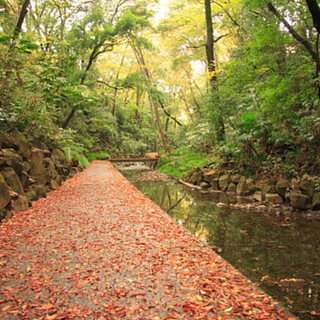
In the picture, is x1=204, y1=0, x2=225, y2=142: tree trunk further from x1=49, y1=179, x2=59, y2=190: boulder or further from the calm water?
x1=49, y1=179, x2=59, y2=190: boulder

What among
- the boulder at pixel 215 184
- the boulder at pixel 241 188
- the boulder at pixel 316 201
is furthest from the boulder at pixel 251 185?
the boulder at pixel 316 201

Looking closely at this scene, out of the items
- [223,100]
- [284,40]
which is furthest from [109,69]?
[284,40]

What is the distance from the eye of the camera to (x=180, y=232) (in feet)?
17.7

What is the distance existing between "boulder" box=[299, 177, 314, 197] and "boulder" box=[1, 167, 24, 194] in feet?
24.2

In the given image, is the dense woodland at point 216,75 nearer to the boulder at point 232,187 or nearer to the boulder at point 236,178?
the boulder at point 236,178

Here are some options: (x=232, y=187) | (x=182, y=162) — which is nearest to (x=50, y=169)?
(x=232, y=187)

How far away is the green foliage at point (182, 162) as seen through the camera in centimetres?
Answer: 1571

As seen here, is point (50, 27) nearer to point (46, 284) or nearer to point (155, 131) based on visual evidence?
point (155, 131)

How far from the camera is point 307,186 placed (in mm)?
7609

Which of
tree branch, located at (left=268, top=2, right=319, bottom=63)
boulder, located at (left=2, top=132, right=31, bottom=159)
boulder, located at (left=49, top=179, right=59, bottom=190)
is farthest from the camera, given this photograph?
boulder, located at (left=49, top=179, right=59, bottom=190)

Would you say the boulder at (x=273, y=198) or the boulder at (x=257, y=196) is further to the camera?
the boulder at (x=257, y=196)

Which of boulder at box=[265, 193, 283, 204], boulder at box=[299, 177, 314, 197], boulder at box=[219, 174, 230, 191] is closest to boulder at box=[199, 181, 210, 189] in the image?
boulder at box=[219, 174, 230, 191]

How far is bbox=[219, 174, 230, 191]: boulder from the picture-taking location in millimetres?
11260

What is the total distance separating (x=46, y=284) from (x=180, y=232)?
2772mm
